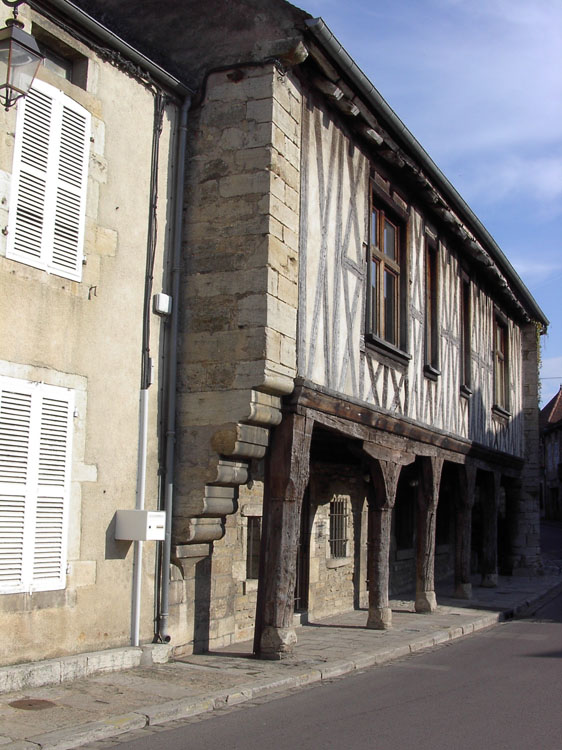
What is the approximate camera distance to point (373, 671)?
725 centimetres

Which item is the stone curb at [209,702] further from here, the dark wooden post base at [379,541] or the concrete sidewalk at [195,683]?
the dark wooden post base at [379,541]

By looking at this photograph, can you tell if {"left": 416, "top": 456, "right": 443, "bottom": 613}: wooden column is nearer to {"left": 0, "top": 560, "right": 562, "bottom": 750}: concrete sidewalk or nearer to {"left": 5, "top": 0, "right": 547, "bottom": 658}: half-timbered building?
{"left": 5, "top": 0, "right": 547, "bottom": 658}: half-timbered building

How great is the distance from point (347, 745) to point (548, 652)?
4283 millimetres

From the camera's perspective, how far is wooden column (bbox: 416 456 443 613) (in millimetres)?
11156

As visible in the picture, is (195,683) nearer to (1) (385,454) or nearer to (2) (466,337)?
(1) (385,454)

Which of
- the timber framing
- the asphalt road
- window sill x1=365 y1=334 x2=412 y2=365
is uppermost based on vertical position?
window sill x1=365 y1=334 x2=412 y2=365

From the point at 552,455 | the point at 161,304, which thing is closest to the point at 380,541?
the point at 161,304

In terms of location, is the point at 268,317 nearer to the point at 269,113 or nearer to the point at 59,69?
the point at 269,113

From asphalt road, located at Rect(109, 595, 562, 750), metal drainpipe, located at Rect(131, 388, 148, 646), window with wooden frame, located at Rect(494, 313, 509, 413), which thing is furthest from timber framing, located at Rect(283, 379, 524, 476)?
window with wooden frame, located at Rect(494, 313, 509, 413)

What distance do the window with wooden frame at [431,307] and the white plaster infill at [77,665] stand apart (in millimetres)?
5814

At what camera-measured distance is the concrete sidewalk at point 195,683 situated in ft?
15.8

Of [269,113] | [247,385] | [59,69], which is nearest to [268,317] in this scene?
[247,385]

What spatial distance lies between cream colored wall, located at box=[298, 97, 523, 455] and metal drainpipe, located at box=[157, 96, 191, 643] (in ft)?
3.72

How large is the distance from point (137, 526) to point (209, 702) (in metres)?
1.54
